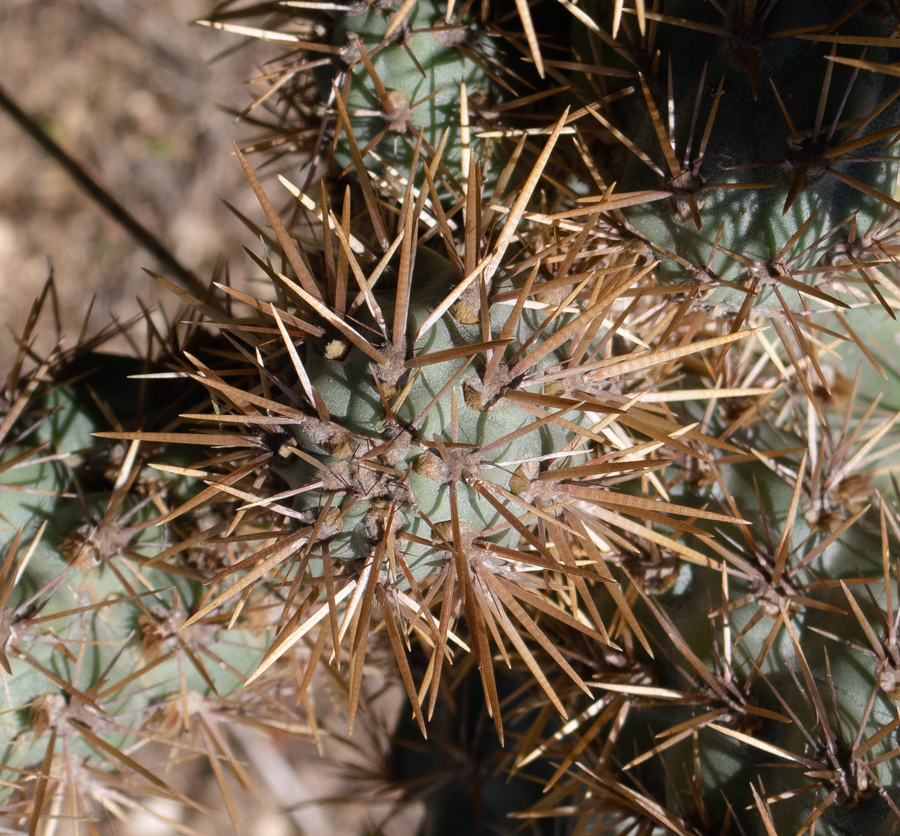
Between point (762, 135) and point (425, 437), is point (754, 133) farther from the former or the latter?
point (425, 437)

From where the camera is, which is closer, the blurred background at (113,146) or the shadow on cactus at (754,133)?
the shadow on cactus at (754,133)

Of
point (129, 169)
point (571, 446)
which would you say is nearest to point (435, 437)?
point (571, 446)

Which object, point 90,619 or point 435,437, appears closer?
point 435,437

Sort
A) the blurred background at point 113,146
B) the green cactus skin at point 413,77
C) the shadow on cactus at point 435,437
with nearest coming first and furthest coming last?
the shadow on cactus at point 435,437, the green cactus skin at point 413,77, the blurred background at point 113,146

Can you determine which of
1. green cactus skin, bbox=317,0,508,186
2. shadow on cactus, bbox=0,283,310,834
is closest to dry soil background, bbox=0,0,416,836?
shadow on cactus, bbox=0,283,310,834

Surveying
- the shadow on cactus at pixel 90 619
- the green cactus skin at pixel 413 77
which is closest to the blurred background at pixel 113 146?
the shadow on cactus at pixel 90 619

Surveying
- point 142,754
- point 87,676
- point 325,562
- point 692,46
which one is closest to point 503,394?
point 325,562

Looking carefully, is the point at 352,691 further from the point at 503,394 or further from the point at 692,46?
the point at 692,46

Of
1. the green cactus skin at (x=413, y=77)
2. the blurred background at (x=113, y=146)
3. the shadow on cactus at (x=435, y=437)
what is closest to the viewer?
the shadow on cactus at (x=435, y=437)

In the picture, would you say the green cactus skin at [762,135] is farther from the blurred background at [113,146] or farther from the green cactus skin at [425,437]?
the blurred background at [113,146]
